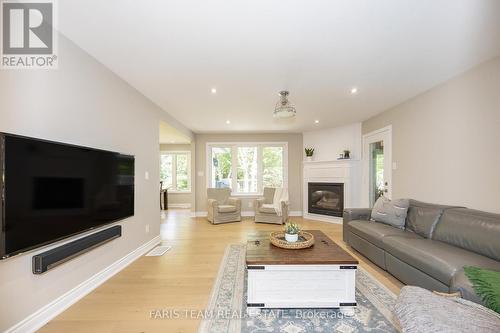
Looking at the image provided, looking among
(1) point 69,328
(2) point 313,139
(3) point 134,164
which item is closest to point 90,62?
(3) point 134,164

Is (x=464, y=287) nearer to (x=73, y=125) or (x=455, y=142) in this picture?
(x=455, y=142)

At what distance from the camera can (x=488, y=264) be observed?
180 cm

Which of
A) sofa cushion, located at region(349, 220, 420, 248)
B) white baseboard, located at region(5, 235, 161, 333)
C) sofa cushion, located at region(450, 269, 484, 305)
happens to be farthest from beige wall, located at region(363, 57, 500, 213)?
white baseboard, located at region(5, 235, 161, 333)

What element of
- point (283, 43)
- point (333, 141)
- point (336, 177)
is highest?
point (283, 43)

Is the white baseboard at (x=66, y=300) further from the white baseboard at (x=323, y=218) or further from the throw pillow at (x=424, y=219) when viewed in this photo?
the white baseboard at (x=323, y=218)

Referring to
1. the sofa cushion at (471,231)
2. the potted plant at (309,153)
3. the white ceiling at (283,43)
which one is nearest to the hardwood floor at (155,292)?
the sofa cushion at (471,231)

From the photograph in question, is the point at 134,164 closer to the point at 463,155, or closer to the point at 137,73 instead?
the point at 137,73

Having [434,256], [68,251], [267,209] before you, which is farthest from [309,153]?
[68,251]

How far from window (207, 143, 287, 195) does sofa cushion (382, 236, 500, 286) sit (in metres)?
4.10

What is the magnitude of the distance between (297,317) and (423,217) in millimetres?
2128

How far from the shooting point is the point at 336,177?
5.50 meters

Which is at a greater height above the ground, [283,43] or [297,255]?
[283,43]

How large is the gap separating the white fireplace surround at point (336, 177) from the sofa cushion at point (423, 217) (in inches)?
84.3

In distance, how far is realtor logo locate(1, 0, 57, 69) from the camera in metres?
1.58
